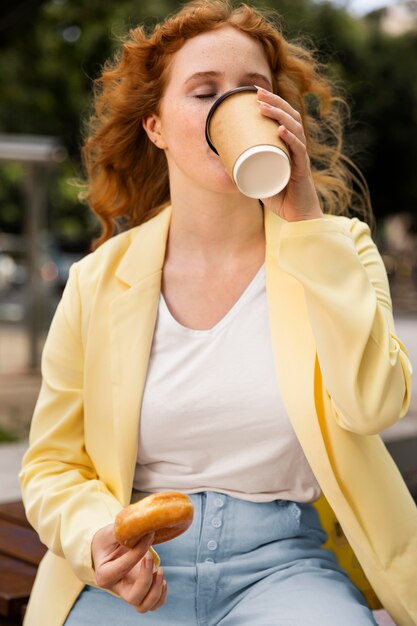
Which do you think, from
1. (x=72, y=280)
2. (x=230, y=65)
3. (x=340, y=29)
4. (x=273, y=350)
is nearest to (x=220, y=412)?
(x=273, y=350)

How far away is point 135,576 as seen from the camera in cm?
197

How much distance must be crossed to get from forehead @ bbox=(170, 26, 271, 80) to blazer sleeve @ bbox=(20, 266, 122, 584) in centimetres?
56

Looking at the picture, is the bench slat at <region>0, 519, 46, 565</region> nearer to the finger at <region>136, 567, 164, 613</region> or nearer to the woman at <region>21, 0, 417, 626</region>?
the woman at <region>21, 0, 417, 626</region>

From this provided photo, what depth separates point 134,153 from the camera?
2723 mm

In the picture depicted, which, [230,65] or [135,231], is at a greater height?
[230,65]

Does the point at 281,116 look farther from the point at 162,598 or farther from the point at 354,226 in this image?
the point at 162,598

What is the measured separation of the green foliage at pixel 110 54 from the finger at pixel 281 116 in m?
12.3

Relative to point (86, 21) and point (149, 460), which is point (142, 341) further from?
point (86, 21)

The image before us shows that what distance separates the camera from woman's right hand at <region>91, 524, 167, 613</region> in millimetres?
1931

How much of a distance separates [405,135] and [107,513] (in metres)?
27.5

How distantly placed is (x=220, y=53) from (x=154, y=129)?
1.13 feet

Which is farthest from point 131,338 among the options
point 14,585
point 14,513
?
point 14,513

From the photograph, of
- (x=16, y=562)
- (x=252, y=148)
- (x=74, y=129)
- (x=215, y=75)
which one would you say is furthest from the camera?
(x=74, y=129)

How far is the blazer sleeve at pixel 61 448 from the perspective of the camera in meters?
2.24
